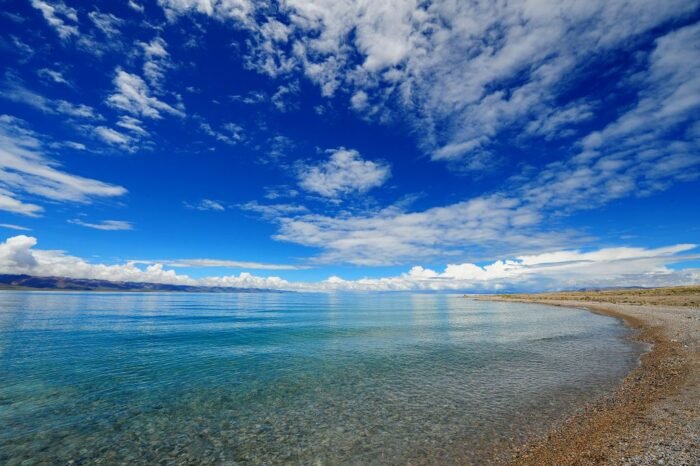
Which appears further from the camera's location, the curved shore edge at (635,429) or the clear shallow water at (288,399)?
the clear shallow water at (288,399)

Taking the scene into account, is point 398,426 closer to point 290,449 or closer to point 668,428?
point 290,449

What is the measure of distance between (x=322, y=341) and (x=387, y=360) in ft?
48.7

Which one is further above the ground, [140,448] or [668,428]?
[668,428]

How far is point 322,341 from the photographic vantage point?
44562mm

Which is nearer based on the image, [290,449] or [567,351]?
Result: [290,449]

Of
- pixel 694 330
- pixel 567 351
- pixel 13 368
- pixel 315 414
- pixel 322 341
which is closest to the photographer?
pixel 315 414

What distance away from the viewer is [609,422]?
1536cm

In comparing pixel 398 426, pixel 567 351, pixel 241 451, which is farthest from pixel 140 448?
pixel 567 351

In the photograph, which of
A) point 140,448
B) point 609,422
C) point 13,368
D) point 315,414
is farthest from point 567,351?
point 13,368

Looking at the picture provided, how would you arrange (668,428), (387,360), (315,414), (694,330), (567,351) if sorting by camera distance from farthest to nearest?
(694,330)
(567,351)
(387,360)
(315,414)
(668,428)

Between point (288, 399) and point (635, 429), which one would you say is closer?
point (635, 429)

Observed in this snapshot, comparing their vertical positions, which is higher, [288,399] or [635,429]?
[635,429]

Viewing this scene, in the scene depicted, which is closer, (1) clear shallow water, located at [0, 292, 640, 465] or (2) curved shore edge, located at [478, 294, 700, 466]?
(2) curved shore edge, located at [478, 294, 700, 466]

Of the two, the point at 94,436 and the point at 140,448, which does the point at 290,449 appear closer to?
the point at 140,448
